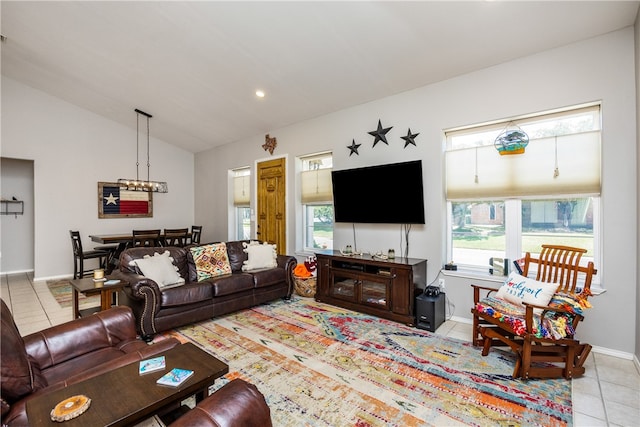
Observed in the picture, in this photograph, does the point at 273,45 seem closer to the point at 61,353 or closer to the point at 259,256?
the point at 259,256

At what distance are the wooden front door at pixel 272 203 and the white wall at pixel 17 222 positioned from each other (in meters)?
4.93

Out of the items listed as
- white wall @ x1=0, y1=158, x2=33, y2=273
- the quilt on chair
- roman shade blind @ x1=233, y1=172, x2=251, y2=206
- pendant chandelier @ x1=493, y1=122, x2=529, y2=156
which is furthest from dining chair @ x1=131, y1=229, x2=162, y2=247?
pendant chandelier @ x1=493, y1=122, x2=529, y2=156

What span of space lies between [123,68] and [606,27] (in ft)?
19.2

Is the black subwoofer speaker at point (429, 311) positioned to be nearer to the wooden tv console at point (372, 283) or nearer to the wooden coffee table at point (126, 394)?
the wooden tv console at point (372, 283)

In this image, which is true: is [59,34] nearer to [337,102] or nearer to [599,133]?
[337,102]

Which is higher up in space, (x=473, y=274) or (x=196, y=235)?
(x=196, y=235)

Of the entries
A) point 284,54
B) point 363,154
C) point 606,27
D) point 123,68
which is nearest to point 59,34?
point 123,68

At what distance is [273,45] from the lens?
341cm

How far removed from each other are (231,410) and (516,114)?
3.70 meters

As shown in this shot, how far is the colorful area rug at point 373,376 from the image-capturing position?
6.48 ft

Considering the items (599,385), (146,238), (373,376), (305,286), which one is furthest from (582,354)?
(146,238)

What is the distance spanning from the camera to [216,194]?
7.27 m

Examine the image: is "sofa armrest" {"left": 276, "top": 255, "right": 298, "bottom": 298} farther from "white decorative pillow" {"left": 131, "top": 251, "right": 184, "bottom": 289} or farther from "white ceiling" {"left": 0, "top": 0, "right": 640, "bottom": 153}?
"white ceiling" {"left": 0, "top": 0, "right": 640, "bottom": 153}

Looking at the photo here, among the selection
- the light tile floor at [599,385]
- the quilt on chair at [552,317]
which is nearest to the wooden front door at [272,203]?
the light tile floor at [599,385]
